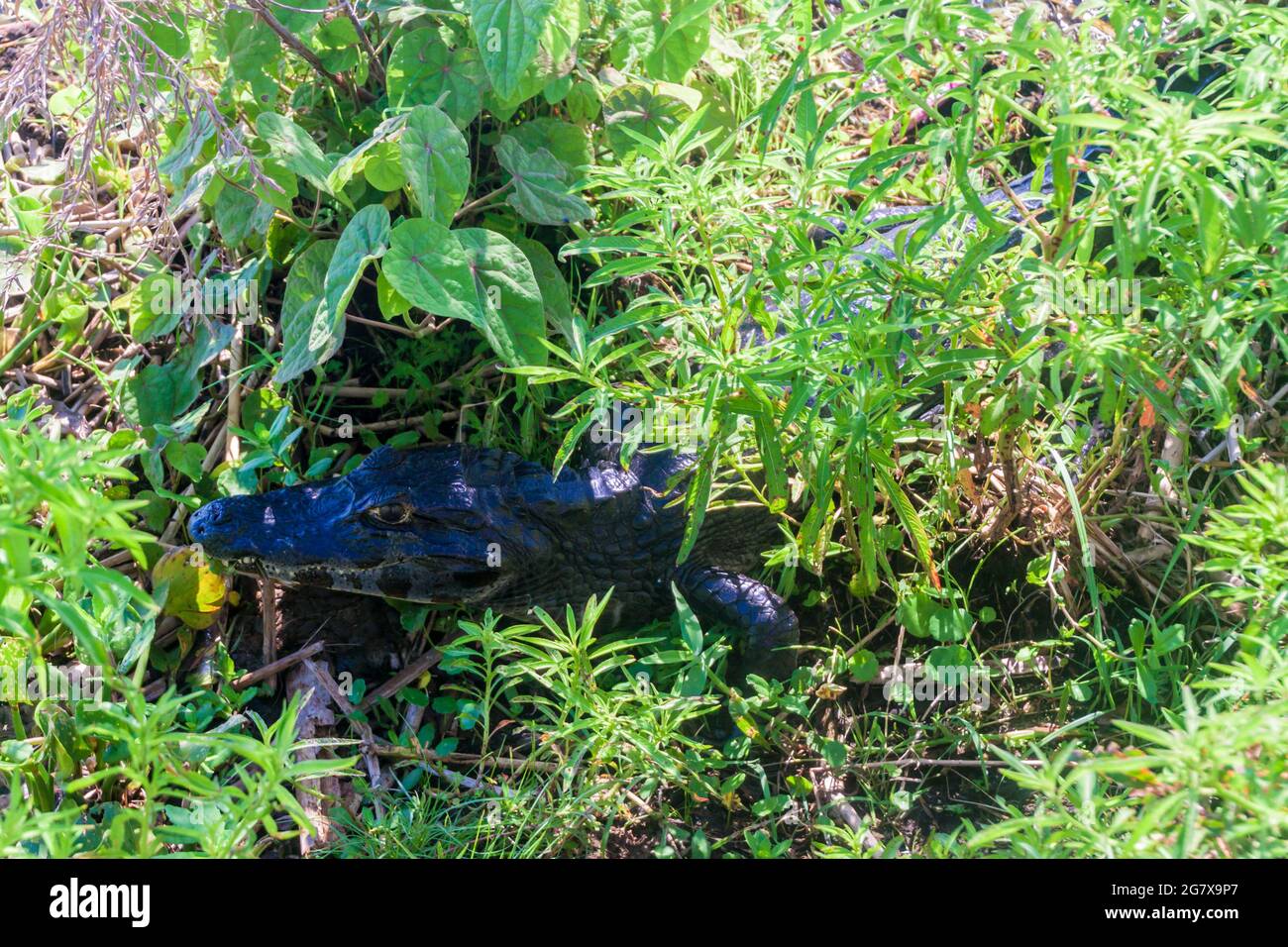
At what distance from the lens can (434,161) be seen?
9.38ft

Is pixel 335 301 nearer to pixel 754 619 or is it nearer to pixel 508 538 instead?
pixel 508 538

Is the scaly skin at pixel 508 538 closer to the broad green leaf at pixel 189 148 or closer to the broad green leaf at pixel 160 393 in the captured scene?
the broad green leaf at pixel 160 393

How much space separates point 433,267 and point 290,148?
22.0 inches

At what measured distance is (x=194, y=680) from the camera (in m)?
3.11

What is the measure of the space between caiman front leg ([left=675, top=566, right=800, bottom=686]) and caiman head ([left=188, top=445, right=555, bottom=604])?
545 mm

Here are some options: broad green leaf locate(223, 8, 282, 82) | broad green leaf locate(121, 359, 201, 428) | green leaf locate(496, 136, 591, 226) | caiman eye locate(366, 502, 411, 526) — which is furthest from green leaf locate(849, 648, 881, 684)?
broad green leaf locate(223, 8, 282, 82)

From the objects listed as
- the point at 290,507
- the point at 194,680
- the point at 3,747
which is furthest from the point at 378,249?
the point at 3,747

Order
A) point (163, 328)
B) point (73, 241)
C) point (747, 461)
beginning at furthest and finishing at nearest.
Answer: point (73, 241), point (163, 328), point (747, 461)

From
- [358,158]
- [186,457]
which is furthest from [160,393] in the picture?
[358,158]

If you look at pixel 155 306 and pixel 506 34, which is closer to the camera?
pixel 506 34

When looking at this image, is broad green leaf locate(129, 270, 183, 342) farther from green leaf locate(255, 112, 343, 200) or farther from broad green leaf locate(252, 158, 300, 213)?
green leaf locate(255, 112, 343, 200)

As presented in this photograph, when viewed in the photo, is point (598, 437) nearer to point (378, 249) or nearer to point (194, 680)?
point (378, 249)

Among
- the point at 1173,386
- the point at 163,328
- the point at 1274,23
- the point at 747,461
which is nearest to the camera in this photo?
the point at 1274,23

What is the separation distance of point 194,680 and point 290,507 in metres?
0.59
